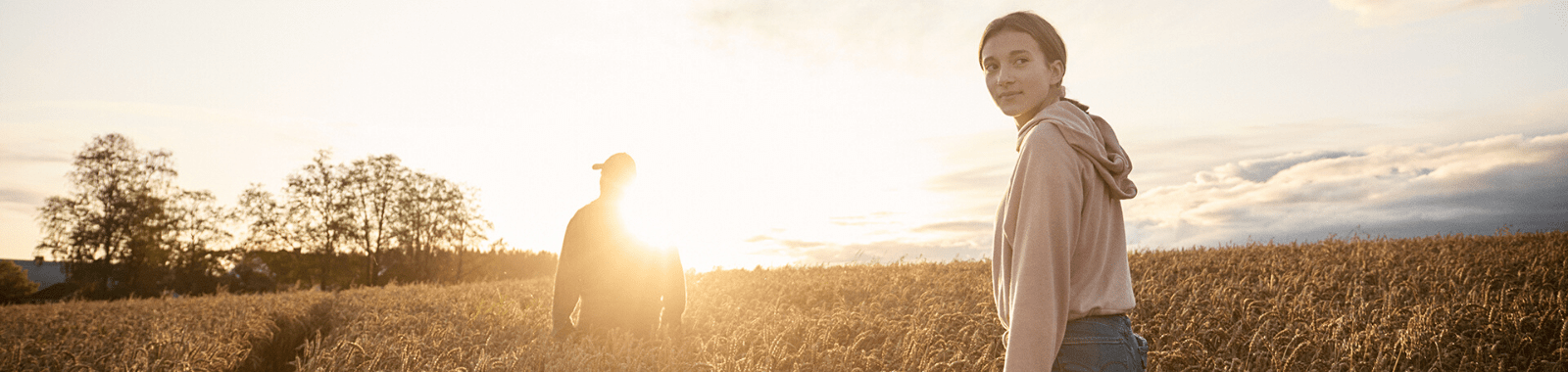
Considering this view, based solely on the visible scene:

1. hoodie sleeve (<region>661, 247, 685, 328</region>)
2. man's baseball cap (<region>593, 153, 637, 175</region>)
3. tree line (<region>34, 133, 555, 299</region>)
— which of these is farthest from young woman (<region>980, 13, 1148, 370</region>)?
tree line (<region>34, 133, 555, 299</region>)

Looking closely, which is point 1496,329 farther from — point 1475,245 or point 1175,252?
point 1475,245

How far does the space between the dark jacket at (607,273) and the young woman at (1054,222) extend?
4.61 m

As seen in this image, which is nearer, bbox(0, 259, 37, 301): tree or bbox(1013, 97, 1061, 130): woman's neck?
bbox(1013, 97, 1061, 130): woman's neck

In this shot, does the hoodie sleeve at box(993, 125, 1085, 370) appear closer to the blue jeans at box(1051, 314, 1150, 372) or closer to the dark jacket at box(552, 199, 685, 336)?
the blue jeans at box(1051, 314, 1150, 372)

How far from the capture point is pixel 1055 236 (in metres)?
1.83

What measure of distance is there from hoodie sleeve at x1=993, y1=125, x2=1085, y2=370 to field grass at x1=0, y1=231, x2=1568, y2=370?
3.25 meters

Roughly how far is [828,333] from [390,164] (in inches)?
1422

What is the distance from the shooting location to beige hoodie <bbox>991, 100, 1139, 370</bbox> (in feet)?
5.91

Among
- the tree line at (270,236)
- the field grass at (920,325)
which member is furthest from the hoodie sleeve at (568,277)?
the tree line at (270,236)

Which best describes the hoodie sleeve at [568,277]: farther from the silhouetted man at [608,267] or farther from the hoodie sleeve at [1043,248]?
the hoodie sleeve at [1043,248]

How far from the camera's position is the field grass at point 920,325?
18.4 ft

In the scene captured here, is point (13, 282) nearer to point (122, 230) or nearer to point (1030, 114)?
point (122, 230)

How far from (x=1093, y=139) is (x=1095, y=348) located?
0.58 m

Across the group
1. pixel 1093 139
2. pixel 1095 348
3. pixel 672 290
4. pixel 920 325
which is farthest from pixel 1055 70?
pixel 920 325
